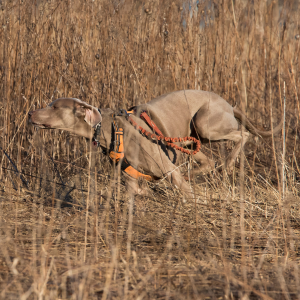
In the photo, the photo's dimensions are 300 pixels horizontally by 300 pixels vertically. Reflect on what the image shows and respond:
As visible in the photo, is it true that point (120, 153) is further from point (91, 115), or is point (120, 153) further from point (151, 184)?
point (151, 184)

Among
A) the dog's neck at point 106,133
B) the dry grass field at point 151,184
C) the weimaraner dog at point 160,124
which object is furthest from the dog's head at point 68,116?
the dry grass field at point 151,184

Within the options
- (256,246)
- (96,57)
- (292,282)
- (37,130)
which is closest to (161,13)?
(96,57)

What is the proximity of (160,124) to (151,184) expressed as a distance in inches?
21.8

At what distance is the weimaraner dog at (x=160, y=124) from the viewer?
3.12 meters

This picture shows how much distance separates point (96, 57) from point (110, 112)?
2.66 ft

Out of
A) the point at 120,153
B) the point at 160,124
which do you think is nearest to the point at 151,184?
the point at 160,124

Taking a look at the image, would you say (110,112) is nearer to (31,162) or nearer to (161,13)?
(31,162)

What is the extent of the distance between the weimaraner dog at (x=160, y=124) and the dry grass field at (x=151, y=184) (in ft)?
0.49

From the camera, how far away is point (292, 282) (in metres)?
1.73

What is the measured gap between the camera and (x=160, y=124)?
3.47m

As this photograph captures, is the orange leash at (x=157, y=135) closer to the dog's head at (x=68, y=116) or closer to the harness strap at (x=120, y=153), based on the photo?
the harness strap at (x=120, y=153)

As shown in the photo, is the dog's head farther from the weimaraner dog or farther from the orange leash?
the orange leash

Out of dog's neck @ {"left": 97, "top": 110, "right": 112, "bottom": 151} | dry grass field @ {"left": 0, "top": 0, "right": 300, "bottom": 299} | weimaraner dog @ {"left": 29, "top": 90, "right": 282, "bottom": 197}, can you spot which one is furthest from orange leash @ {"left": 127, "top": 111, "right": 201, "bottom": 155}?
dry grass field @ {"left": 0, "top": 0, "right": 300, "bottom": 299}

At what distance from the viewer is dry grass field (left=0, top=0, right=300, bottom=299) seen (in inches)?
70.2
